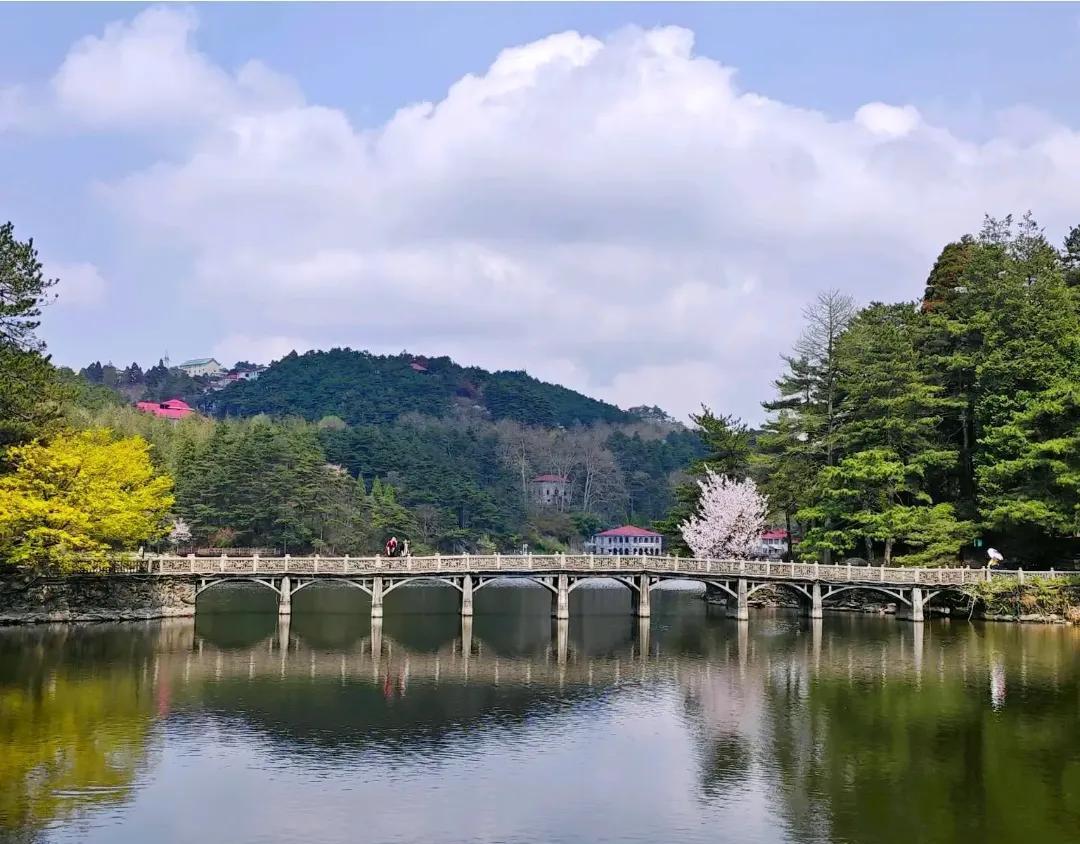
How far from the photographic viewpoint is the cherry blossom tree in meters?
64.8

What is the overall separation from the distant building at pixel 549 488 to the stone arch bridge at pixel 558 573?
109 metres

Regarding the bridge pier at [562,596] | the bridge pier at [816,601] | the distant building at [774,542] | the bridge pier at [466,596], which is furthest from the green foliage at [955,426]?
the distant building at [774,542]

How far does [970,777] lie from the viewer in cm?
2242

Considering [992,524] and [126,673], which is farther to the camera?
[992,524]

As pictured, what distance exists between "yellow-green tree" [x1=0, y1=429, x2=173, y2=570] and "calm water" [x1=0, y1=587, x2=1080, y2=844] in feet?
11.8

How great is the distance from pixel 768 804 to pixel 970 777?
5.29 m

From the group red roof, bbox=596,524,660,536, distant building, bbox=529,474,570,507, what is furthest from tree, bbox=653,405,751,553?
distant building, bbox=529,474,570,507

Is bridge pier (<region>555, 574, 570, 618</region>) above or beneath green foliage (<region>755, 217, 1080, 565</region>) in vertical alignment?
beneath

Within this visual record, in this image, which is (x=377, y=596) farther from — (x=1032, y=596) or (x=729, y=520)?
(x=1032, y=596)

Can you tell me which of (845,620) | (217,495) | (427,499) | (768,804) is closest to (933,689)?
(768,804)

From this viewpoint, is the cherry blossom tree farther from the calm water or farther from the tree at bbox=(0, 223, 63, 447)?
the tree at bbox=(0, 223, 63, 447)

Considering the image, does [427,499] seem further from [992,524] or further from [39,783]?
[39,783]

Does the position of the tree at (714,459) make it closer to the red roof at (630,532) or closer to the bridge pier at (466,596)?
the bridge pier at (466,596)

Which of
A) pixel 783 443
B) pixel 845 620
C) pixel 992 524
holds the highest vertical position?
pixel 783 443
